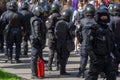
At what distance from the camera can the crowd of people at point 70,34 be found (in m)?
10.5

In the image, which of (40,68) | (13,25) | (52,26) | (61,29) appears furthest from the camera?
(13,25)

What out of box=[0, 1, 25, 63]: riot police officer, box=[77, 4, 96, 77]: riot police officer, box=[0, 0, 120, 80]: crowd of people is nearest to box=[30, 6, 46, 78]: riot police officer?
box=[0, 0, 120, 80]: crowd of people

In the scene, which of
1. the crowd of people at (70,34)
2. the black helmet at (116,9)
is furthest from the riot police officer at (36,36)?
the black helmet at (116,9)

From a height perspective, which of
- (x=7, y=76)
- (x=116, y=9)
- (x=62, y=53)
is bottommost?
(x=7, y=76)

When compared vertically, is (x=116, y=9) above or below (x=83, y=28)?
above

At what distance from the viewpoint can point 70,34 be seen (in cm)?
1412

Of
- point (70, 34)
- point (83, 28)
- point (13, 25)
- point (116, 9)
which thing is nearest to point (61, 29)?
point (70, 34)

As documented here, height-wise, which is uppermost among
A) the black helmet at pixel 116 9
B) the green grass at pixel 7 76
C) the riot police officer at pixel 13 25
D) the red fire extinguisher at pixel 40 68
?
the black helmet at pixel 116 9

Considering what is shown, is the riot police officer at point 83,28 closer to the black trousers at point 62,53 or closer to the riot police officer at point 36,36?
the black trousers at point 62,53

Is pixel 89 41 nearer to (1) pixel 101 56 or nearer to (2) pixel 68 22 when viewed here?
(1) pixel 101 56

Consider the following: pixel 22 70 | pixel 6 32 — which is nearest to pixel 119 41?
pixel 22 70

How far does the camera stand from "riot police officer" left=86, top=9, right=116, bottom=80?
34.4 ft

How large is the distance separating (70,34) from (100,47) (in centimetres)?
370

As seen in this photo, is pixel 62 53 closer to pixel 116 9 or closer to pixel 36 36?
pixel 36 36
